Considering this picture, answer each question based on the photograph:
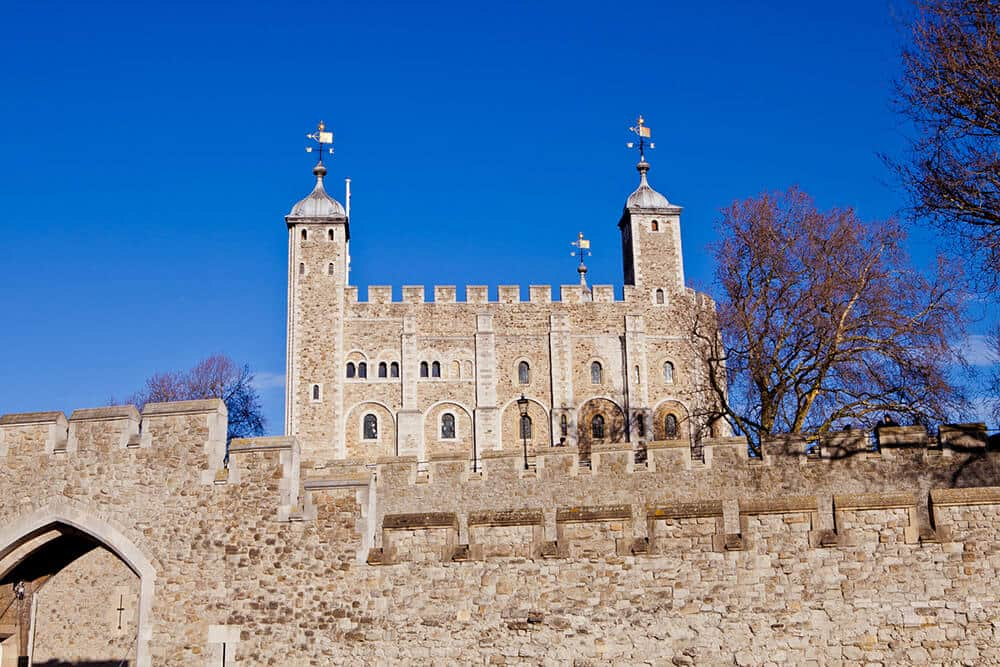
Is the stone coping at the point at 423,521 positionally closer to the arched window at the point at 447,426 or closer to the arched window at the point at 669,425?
the arched window at the point at 447,426

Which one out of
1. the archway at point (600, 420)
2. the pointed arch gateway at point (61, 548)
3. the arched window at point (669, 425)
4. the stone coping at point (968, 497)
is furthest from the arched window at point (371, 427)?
the stone coping at point (968, 497)

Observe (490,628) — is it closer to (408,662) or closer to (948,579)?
(408,662)

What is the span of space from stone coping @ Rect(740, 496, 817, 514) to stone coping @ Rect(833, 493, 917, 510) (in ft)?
0.89

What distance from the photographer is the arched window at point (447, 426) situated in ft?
156

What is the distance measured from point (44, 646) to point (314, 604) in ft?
33.9

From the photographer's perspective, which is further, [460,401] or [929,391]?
Answer: [460,401]

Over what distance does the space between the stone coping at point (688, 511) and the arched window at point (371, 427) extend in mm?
35805

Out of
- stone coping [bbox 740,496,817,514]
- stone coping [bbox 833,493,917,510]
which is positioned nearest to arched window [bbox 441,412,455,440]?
stone coping [bbox 740,496,817,514]

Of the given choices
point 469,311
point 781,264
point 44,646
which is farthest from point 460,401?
point 44,646

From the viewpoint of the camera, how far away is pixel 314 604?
40.7ft

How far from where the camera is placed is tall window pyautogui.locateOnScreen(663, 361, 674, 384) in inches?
1908

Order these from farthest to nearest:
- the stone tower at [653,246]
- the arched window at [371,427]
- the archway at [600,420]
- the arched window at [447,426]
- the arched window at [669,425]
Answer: the stone tower at [653,246] → the archway at [600,420] → the arched window at [447,426] → the arched window at [669,425] → the arched window at [371,427]

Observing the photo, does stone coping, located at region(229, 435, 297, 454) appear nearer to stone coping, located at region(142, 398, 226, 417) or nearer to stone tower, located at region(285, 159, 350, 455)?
stone coping, located at region(142, 398, 226, 417)

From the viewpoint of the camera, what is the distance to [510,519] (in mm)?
12109
